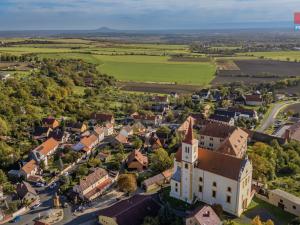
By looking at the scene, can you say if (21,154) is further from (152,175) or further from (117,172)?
(152,175)

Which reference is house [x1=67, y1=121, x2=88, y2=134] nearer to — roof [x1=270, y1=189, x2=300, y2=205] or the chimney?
the chimney

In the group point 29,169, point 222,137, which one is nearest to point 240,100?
point 222,137

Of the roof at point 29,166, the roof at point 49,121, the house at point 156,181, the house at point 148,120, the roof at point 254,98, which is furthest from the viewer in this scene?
the roof at point 254,98

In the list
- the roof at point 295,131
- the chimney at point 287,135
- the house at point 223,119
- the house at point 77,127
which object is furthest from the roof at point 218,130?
the house at point 77,127

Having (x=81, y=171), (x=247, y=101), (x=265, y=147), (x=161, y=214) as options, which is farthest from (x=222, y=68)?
(x=161, y=214)

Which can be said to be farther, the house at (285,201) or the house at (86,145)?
the house at (86,145)

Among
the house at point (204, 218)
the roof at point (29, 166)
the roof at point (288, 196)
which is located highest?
the house at point (204, 218)

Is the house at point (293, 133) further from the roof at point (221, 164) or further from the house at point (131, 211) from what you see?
the house at point (131, 211)

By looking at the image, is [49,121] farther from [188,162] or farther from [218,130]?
[188,162]
